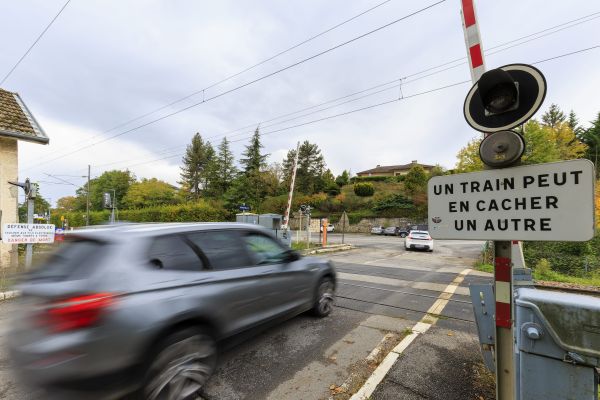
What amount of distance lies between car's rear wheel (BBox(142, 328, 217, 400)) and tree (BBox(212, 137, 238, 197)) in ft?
155

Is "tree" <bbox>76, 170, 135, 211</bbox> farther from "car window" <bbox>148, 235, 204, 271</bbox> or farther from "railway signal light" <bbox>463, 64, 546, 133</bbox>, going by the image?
"railway signal light" <bbox>463, 64, 546, 133</bbox>

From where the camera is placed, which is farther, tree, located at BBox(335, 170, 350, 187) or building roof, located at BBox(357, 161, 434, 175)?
building roof, located at BBox(357, 161, 434, 175)

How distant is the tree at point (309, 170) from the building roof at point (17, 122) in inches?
1600

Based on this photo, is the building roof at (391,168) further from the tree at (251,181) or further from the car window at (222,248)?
the car window at (222,248)

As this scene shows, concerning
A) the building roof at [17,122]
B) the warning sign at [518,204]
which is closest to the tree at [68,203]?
the building roof at [17,122]

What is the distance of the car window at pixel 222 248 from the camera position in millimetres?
2850

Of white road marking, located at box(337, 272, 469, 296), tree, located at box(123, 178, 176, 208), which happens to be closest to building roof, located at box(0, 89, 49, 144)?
white road marking, located at box(337, 272, 469, 296)

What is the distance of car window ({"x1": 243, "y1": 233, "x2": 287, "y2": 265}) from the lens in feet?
11.1

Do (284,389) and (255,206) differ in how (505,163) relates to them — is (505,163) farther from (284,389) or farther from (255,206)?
(255,206)

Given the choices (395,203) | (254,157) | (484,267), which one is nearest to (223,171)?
(254,157)

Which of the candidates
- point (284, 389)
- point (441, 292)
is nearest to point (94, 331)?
point (284, 389)

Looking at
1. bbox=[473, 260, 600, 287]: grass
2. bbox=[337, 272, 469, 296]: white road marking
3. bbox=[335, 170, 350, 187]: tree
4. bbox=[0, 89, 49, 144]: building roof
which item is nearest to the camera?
bbox=[337, 272, 469, 296]: white road marking

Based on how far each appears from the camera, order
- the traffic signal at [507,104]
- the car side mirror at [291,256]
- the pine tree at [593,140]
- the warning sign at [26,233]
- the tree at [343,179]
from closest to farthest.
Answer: the traffic signal at [507,104] → the car side mirror at [291,256] → the warning sign at [26,233] → the pine tree at [593,140] → the tree at [343,179]

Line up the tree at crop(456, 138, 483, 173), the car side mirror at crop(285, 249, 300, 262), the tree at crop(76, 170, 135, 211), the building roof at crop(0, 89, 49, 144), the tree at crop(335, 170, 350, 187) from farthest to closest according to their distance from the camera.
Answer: the tree at crop(76, 170, 135, 211)
the tree at crop(335, 170, 350, 187)
the tree at crop(456, 138, 483, 173)
the building roof at crop(0, 89, 49, 144)
the car side mirror at crop(285, 249, 300, 262)
